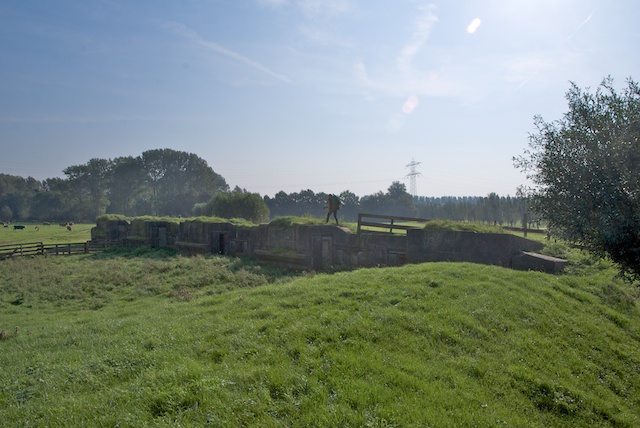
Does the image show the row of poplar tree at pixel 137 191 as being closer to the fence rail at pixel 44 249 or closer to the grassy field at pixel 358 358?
the fence rail at pixel 44 249

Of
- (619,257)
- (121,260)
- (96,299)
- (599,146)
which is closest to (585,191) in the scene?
(599,146)

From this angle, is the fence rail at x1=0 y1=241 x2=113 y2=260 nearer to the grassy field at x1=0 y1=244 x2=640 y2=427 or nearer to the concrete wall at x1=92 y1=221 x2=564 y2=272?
the concrete wall at x1=92 y1=221 x2=564 y2=272

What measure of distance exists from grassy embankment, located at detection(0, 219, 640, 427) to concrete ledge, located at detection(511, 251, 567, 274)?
0.79m

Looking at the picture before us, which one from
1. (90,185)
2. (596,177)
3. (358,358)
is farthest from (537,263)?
(90,185)

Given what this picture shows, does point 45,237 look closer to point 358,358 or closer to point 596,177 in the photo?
point 358,358

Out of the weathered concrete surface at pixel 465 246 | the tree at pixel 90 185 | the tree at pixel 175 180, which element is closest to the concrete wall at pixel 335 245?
the weathered concrete surface at pixel 465 246

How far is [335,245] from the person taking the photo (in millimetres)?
16094

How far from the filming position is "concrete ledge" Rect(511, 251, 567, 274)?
1080 centimetres

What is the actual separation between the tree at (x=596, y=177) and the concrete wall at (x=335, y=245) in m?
5.77

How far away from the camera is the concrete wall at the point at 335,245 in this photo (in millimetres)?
12328

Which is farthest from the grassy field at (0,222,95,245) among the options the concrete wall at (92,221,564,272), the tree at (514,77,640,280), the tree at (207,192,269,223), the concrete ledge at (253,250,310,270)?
the tree at (514,77,640,280)

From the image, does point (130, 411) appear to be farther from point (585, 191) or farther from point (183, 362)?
point (585, 191)

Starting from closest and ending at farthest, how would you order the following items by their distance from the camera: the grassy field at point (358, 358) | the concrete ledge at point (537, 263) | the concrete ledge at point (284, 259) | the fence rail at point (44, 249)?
the grassy field at point (358, 358)
the concrete ledge at point (537, 263)
the concrete ledge at point (284, 259)
the fence rail at point (44, 249)

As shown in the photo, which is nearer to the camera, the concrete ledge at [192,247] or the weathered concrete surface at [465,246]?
the weathered concrete surface at [465,246]
